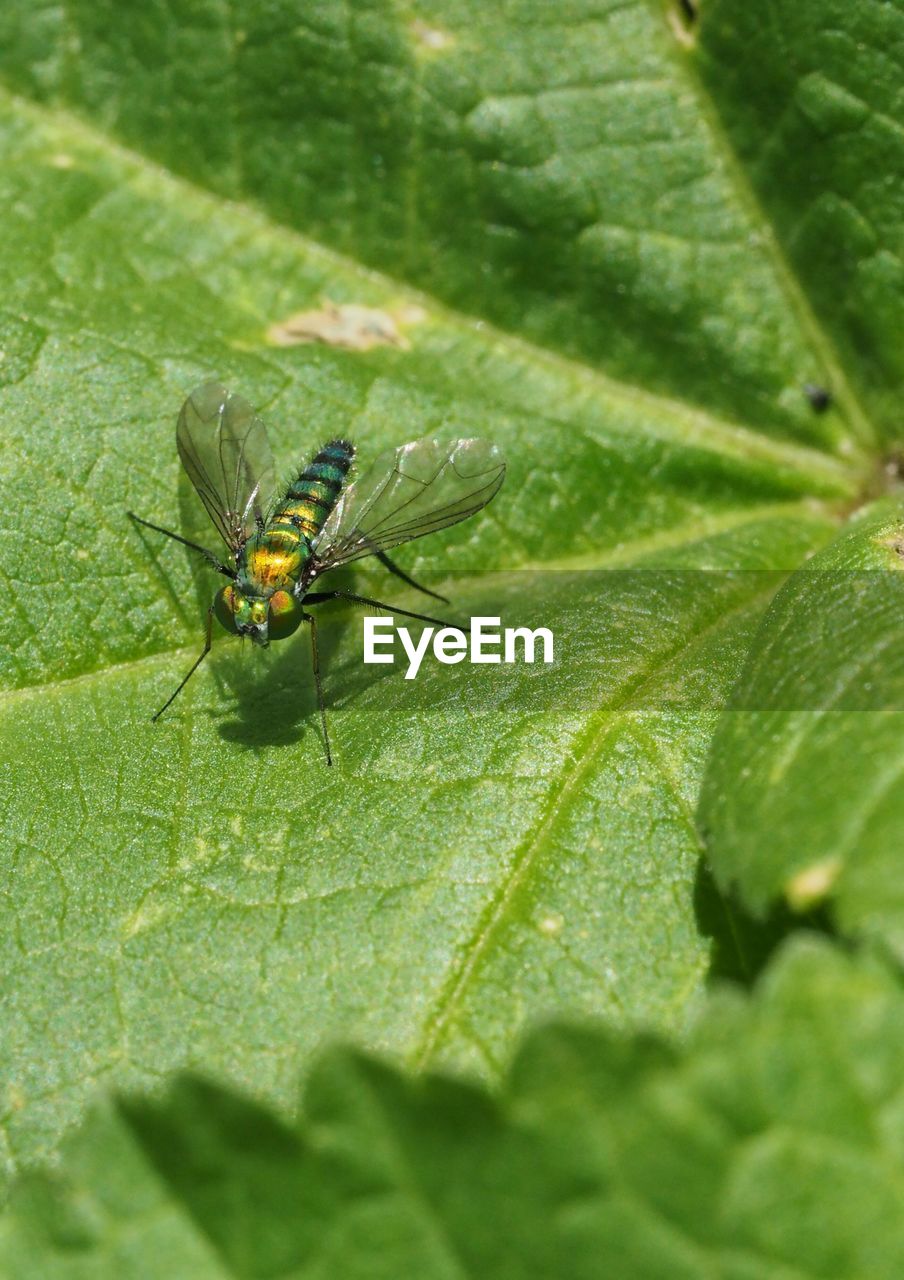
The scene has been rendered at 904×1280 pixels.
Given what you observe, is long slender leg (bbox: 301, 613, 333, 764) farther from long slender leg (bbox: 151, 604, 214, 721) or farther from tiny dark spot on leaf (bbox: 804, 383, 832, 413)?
tiny dark spot on leaf (bbox: 804, 383, 832, 413)

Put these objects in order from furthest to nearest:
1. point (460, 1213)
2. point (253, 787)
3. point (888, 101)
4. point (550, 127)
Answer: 1. point (550, 127)
2. point (888, 101)
3. point (253, 787)
4. point (460, 1213)

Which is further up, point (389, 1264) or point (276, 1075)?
point (389, 1264)

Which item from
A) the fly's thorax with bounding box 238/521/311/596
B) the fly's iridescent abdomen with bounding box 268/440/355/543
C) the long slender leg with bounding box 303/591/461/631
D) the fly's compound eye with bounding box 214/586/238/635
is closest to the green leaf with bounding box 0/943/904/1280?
the fly's compound eye with bounding box 214/586/238/635

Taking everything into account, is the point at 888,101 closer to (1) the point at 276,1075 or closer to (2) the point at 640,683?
(2) the point at 640,683

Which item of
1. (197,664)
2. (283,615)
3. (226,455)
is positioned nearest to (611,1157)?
(197,664)

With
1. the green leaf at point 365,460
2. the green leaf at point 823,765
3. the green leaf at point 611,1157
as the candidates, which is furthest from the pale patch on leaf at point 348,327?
the green leaf at point 611,1157

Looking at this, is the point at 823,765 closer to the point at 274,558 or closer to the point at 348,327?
the point at 274,558

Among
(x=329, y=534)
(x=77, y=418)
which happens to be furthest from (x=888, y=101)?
(x=77, y=418)

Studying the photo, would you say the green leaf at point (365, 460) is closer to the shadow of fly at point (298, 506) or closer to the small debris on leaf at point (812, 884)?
the shadow of fly at point (298, 506)
